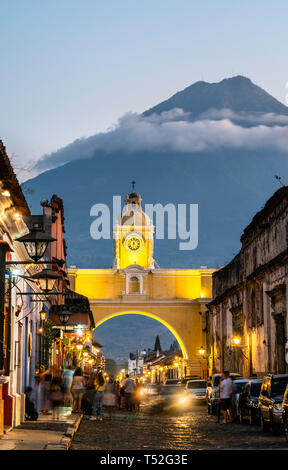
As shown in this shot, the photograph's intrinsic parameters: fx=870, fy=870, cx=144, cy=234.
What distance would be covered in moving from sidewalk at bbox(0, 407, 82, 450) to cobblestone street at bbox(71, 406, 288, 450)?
0.31 metres

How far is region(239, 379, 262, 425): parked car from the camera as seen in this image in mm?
24000

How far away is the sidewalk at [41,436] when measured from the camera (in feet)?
52.4

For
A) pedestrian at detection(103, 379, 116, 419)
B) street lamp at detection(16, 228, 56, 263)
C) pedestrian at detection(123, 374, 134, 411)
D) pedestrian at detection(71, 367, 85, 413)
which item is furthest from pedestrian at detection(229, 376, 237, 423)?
street lamp at detection(16, 228, 56, 263)

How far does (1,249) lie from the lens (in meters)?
18.1

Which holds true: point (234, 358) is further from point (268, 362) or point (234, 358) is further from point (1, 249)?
point (1, 249)


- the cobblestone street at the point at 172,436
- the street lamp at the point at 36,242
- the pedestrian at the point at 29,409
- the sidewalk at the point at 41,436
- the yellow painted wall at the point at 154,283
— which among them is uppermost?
the yellow painted wall at the point at 154,283

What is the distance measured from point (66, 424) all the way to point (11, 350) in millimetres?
3240

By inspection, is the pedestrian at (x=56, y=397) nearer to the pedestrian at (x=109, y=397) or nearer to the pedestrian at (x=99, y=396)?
the pedestrian at (x=99, y=396)

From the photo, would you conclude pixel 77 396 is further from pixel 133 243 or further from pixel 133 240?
pixel 133 240

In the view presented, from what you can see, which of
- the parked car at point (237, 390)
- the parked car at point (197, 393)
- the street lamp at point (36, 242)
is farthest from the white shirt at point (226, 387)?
the parked car at point (197, 393)

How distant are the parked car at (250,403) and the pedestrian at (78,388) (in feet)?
19.2

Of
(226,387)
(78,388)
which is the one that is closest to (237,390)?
(226,387)

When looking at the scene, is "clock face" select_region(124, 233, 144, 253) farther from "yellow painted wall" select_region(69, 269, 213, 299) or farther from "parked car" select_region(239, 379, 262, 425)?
"parked car" select_region(239, 379, 262, 425)
